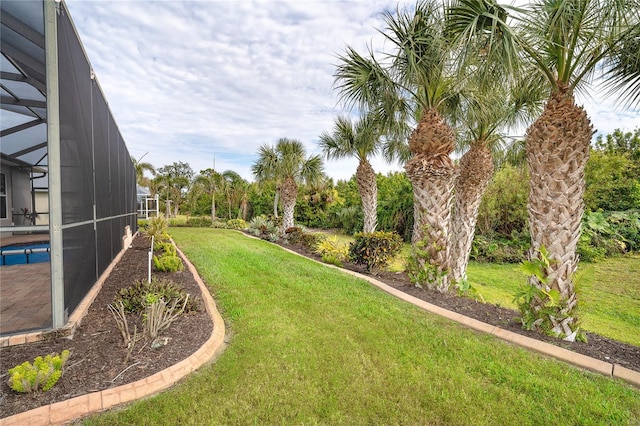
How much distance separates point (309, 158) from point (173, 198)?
19.6 meters

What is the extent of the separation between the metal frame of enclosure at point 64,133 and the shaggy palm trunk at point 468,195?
7.21 metres

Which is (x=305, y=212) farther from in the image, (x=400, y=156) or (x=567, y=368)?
(x=567, y=368)

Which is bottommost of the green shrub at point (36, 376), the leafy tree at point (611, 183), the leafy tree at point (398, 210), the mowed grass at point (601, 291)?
the mowed grass at point (601, 291)

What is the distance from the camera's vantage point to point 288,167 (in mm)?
15820

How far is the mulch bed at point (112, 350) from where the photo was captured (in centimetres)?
241

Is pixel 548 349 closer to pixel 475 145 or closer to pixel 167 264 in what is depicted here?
pixel 475 145

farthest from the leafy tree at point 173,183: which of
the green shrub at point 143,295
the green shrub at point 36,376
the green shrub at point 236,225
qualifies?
the green shrub at point 36,376

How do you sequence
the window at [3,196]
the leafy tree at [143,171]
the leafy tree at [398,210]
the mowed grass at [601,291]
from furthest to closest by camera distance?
the leafy tree at [143,171] → the leafy tree at [398,210] → the window at [3,196] → the mowed grass at [601,291]

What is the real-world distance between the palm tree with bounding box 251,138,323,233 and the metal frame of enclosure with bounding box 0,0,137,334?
940 cm

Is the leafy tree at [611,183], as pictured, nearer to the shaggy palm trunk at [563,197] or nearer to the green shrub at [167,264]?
the shaggy palm trunk at [563,197]

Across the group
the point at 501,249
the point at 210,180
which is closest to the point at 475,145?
the point at 501,249

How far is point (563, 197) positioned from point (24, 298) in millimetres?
7630

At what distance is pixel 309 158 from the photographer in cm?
1614

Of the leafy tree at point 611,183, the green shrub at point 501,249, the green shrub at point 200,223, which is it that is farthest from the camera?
the green shrub at point 200,223
